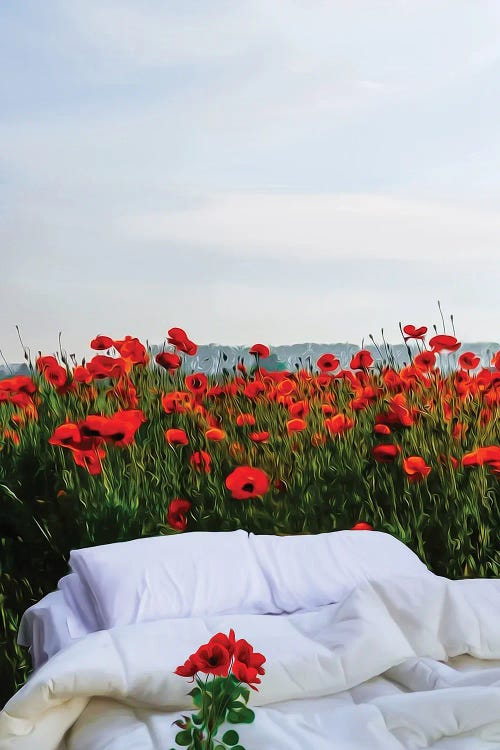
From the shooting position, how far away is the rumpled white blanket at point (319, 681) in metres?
1.79

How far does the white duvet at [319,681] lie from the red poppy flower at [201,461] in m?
1.22

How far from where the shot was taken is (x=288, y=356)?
4.85m

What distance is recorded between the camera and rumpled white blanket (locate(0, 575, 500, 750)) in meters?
1.79

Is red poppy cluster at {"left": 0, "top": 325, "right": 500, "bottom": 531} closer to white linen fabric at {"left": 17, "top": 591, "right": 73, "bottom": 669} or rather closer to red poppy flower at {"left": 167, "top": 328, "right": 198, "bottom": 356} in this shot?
red poppy flower at {"left": 167, "top": 328, "right": 198, "bottom": 356}

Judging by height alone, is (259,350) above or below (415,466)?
above

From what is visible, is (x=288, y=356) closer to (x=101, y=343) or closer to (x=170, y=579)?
(x=101, y=343)

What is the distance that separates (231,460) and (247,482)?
0.68 meters

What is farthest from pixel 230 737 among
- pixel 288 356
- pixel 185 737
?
pixel 288 356

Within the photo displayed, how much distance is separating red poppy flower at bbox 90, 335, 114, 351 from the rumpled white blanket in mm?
1934

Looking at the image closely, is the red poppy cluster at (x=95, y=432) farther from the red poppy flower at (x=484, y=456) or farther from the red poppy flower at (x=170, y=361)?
the red poppy flower at (x=484, y=456)

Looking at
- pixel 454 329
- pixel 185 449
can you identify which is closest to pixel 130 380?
pixel 185 449

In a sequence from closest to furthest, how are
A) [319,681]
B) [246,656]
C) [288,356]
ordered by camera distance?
[246,656], [319,681], [288,356]

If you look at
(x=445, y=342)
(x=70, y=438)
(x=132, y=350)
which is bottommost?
(x=70, y=438)

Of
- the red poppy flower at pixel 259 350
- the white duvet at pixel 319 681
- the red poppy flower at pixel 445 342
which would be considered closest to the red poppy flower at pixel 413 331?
the red poppy flower at pixel 445 342
